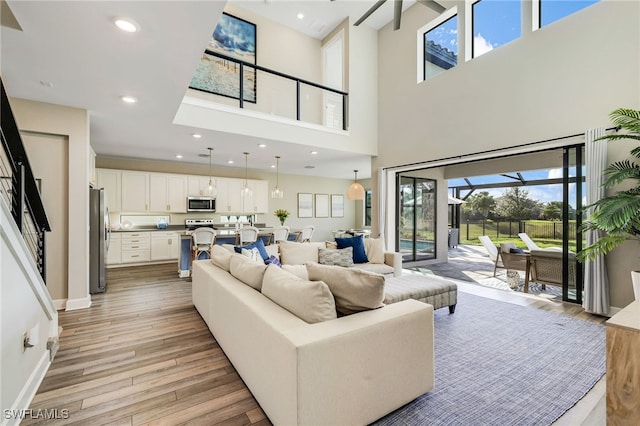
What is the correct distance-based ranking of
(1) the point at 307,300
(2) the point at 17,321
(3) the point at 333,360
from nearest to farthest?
(3) the point at 333,360, (1) the point at 307,300, (2) the point at 17,321

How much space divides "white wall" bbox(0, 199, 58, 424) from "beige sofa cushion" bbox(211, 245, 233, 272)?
4.88 feet

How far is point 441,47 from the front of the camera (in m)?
5.54

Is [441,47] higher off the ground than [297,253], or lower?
higher

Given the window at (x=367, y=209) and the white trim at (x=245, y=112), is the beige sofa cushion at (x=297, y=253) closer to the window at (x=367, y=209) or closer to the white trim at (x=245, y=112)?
the white trim at (x=245, y=112)

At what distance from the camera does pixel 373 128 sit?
643 cm

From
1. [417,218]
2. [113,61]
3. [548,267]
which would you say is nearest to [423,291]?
[548,267]

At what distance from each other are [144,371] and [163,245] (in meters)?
5.37

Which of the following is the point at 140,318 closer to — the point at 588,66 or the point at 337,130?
the point at 337,130

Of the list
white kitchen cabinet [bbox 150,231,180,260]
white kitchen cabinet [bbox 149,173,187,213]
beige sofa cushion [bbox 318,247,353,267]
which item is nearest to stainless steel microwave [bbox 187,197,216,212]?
white kitchen cabinet [bbox 149,173,187,213]

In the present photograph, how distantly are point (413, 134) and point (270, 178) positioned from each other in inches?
194

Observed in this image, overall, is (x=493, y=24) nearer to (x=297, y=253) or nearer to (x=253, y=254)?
(x=297, y=253)

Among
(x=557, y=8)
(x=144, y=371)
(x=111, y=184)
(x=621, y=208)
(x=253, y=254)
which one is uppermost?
(x=557, y=8)

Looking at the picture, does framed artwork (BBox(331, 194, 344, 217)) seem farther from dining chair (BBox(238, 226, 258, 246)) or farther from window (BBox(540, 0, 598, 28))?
window (BBox(540, 0, 598, 28))

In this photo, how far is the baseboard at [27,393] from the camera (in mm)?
1649
